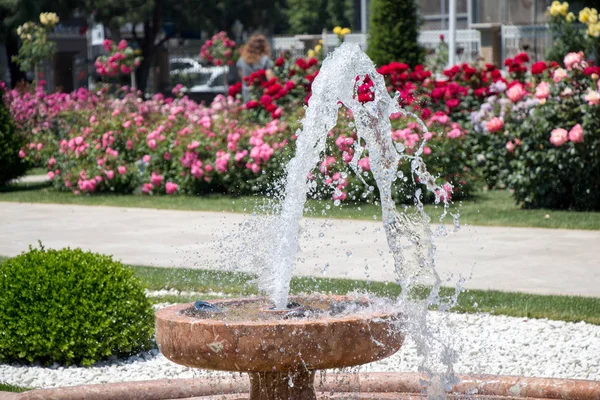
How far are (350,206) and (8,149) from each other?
5210 mm

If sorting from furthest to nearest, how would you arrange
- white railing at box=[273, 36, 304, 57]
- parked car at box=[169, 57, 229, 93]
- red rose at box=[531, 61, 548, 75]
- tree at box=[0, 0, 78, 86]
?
parked car at box=[169, 57, 229, 93] → tree at box=[0, 0, 78, 86] → white railing at box=[273, 36, 304, 57] → red rose at box=[531, 61, 548, 75]

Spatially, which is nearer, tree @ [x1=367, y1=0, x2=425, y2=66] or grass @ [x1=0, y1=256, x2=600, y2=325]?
grass @ [x1=0, y1=256, x2=600, y2=325]

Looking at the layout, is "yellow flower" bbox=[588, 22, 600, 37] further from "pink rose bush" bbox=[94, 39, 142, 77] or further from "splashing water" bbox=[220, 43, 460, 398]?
"splashing water" bbox=[220, 43, 460, 398]

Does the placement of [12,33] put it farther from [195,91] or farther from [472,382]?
[472,382]

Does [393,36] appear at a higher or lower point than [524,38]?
higher

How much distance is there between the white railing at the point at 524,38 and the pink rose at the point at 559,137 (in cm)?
1306

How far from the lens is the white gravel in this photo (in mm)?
5023

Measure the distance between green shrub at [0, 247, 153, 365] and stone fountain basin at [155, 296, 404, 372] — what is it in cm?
191

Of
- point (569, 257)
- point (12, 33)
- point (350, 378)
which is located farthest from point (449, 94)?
point (12, 33)

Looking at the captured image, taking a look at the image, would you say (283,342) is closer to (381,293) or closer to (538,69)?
(381,293)

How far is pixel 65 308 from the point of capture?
506 centimetres

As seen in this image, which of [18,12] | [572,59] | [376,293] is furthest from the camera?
[18,12]

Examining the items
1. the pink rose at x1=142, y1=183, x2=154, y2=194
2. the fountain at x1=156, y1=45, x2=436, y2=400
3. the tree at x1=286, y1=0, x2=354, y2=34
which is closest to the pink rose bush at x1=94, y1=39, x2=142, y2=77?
the pink rose at x1=142, y1=183, x2=154, y2=194

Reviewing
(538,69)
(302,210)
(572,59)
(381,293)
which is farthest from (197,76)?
(302,210)
